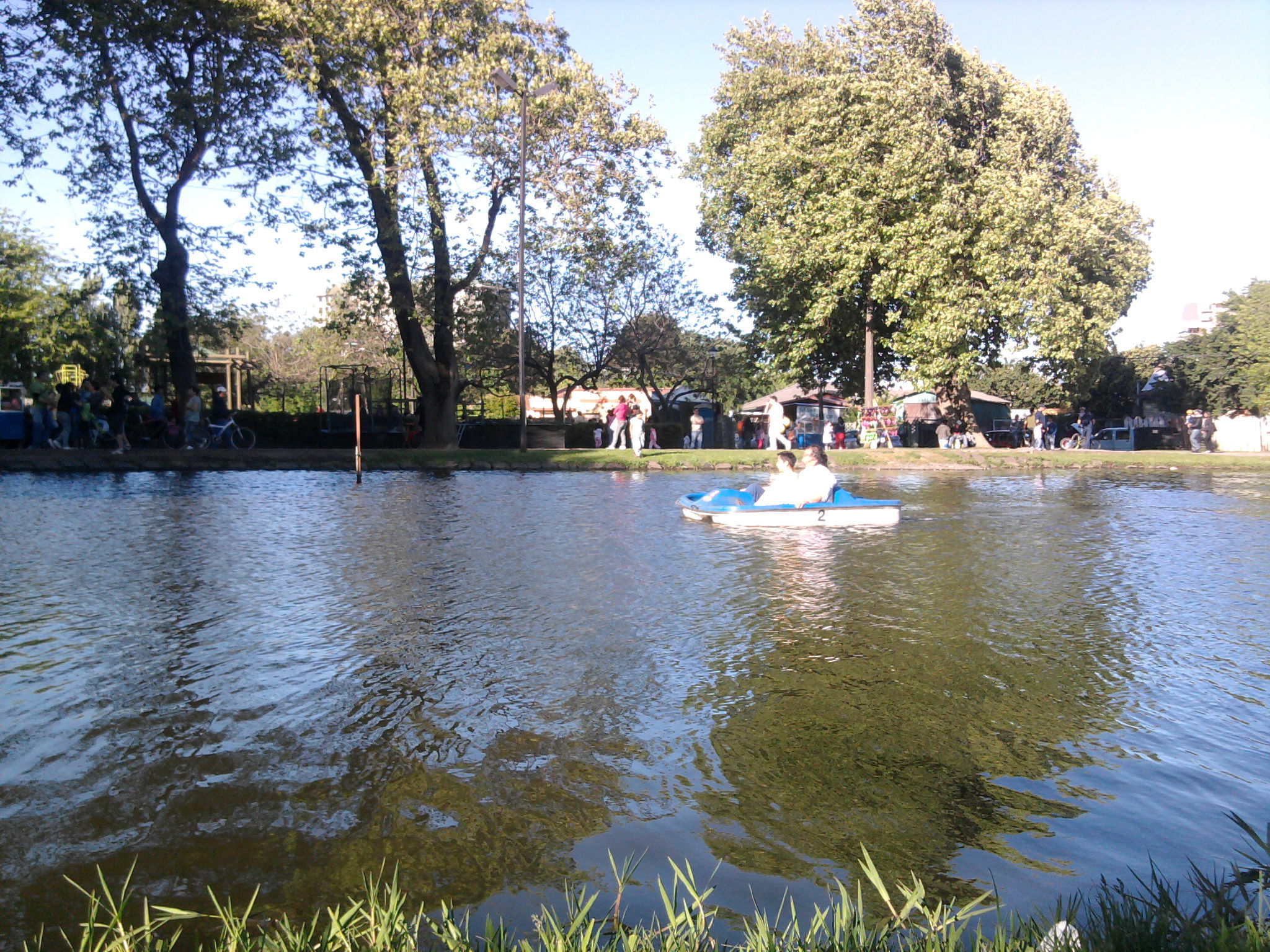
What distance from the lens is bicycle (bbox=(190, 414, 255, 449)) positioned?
84.1 ft

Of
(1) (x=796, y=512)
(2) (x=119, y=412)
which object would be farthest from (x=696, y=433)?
(1) (x=796, y=512)

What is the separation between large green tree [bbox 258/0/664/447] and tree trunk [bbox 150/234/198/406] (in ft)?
15.0

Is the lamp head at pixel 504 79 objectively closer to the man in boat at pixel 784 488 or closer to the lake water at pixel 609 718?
the man in boat at pixel 784 488

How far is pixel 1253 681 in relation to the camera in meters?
5.36

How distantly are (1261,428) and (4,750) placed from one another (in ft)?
173

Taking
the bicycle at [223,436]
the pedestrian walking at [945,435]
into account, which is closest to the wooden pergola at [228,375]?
the bicycle at [223,436]

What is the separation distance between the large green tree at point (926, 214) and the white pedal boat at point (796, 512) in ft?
70.3

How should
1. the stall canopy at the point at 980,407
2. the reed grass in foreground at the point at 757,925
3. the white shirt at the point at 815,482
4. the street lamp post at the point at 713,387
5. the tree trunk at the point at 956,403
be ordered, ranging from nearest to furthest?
the reed grass in foreground at the point at 757,925 < the white shirt at the point at 815,482 < the tree trunk at the point at 956,403 < the street lamp post at the point at 713,387 < the stall canopy at the point at 980,407

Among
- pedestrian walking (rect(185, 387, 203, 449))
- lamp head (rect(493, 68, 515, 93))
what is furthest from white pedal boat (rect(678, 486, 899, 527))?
pedestrian walking (rect(185, 387, 203, 449))

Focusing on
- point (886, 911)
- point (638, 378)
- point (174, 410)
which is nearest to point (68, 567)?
point (886, 911)

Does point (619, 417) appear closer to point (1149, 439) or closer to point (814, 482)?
point (814, 482)

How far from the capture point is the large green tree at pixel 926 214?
3244 centimetres

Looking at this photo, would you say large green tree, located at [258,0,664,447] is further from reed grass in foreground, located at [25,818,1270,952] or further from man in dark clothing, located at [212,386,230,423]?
reed grass in foreground, located at [25,818,1270,952]

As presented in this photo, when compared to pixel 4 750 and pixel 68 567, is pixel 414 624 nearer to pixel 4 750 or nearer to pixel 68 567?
pixel 4 750
